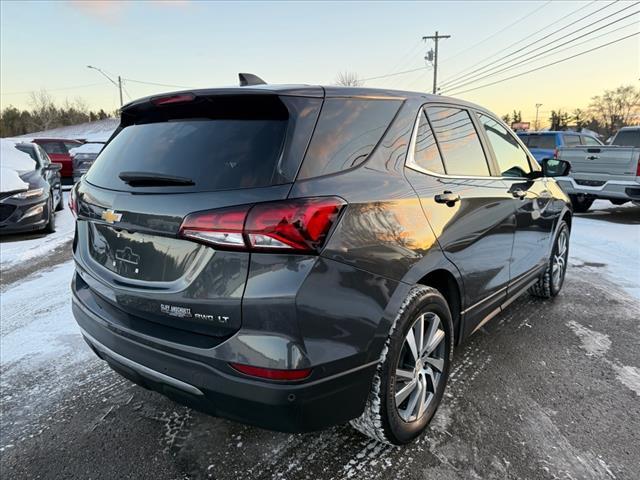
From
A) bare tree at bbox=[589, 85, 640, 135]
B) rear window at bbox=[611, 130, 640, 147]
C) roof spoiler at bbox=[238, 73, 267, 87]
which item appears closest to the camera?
roof spoiler at bbox=[238, 73, 267, 87]

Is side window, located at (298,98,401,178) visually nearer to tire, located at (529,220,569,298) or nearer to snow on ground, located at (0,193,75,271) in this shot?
tire, located at (529,220,569,298)

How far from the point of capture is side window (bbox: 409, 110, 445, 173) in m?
2.37

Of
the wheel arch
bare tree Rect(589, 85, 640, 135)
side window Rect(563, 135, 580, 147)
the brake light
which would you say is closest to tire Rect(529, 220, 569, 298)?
the wheel arch

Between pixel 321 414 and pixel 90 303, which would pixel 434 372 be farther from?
pixel 90 303

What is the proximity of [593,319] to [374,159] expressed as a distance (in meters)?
3.15

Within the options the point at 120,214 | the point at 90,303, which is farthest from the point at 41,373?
the point at 120,214

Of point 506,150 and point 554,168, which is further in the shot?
point 554,168

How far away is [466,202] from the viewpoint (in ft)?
8.60

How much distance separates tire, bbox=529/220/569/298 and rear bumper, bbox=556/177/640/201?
194 inches

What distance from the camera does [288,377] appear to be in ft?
5.51

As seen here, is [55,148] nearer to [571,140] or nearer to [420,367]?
[420,367]

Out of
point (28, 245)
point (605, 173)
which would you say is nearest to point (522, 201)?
point (28, 245)

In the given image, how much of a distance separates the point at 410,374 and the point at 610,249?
5.82 meters

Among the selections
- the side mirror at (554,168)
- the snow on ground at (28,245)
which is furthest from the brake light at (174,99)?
the snow on ground at (28,245)
